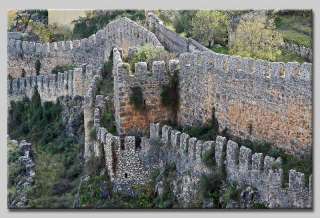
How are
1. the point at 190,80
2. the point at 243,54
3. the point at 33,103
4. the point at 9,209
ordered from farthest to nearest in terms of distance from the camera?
the point at 33,103
the point at 243,54
the point at 190,80
the point at 9,209

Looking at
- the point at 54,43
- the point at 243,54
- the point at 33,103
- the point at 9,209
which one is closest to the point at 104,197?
the point at 9,209

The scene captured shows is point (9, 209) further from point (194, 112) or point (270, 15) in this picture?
point (270, 15)

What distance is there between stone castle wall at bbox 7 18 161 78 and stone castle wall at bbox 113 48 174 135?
659cm

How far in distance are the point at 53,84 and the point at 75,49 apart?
9.65 feet

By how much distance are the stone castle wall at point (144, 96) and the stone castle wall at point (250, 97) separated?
0.57m

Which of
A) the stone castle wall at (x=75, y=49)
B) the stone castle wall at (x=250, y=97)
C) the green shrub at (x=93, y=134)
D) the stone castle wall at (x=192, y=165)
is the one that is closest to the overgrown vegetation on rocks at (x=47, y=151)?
the green shrub at (x=93, y=134)

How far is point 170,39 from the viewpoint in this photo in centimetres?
4497

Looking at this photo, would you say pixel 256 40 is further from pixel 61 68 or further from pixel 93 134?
pixel 61 68

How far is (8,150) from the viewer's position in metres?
38.5

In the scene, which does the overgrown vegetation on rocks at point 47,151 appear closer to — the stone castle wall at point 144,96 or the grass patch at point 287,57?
the stone castle wall at point 144,96

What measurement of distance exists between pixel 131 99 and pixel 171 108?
1.12 m

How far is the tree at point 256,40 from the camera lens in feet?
137

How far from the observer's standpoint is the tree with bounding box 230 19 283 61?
4178 centimetres

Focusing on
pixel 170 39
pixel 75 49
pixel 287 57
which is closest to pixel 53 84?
pixel 75 49
